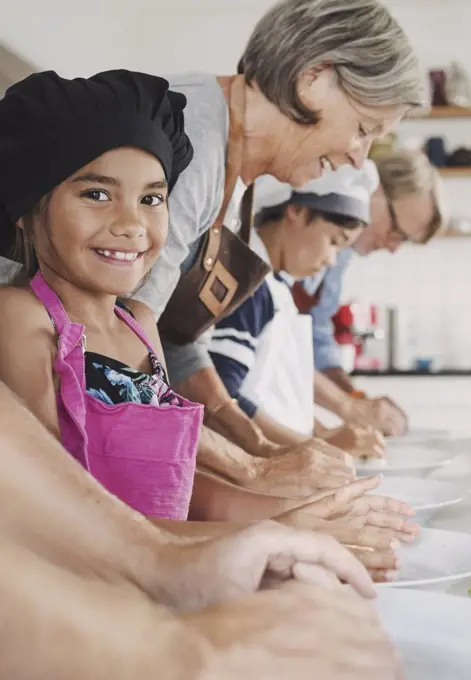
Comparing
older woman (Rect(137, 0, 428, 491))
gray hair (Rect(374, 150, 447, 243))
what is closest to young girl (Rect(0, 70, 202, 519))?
older woman (Rect(137, 0, 428, 491))

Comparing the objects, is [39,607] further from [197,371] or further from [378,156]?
[378,156]

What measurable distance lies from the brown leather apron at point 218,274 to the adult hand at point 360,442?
0.37 m

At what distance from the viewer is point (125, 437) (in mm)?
683

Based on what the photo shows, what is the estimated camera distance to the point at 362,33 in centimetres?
98

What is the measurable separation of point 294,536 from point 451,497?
664 millimetres

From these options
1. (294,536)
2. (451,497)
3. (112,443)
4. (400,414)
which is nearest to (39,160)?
(112,443)

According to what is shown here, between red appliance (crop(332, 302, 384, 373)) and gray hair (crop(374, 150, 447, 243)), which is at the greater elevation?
gray hair (crop(374, 150, 447, 243))

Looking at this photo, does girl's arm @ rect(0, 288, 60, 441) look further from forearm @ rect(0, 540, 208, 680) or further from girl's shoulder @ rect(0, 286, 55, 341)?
forearm @ rect(0, 540, 208, 680)

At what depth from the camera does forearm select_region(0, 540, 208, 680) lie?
1.16 feet

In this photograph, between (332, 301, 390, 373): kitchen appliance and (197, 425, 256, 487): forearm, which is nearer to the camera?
(197, 425, 256, 487): forearm

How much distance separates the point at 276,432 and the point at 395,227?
835mm

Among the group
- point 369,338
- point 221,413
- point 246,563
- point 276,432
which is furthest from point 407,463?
point 369,338

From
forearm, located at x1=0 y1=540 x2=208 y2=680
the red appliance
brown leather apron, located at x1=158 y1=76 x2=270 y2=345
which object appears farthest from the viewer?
the red appliance

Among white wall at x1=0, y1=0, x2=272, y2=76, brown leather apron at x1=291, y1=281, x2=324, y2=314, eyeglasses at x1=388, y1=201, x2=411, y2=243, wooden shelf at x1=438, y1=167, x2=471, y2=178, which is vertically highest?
white wall at x1=0, y1=0, x2=272, y2=76
